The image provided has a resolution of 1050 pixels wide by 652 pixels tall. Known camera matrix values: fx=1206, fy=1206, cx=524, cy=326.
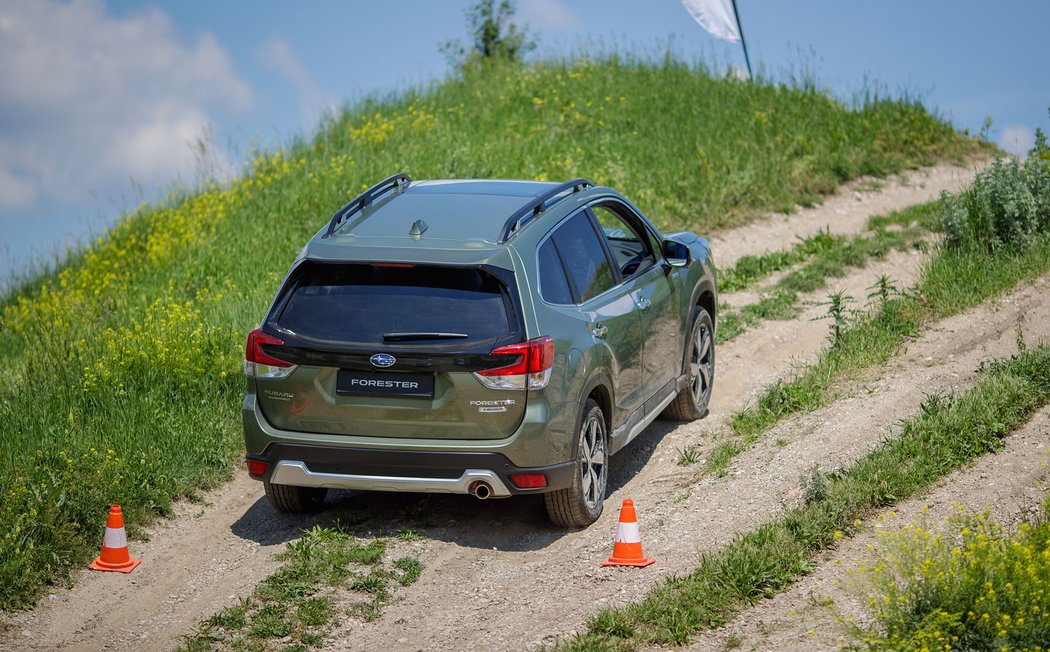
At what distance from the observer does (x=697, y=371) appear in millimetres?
9438

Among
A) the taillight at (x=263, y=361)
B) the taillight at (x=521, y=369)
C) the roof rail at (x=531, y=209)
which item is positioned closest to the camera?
the taillight at (x=521, y=369)

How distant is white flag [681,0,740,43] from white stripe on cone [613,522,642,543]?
14.8 m

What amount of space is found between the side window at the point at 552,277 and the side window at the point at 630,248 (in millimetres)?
871

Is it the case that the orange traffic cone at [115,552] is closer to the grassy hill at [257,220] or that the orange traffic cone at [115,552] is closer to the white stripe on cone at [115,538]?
the white stripe on cone at [115,538]

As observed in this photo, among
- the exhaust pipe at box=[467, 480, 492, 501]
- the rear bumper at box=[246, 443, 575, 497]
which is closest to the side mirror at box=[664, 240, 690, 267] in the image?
the rear bumper at box=[246, 443, 575, 497]

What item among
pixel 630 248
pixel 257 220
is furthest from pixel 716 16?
pixel 630 248

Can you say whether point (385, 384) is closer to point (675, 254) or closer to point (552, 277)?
point (552, 277)

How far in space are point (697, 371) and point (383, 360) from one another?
3590mm

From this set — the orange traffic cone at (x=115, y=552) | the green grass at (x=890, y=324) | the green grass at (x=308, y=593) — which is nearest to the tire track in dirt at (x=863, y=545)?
the green grass at (x=890, y=324)

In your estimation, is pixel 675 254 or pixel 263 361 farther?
pixel 675 254

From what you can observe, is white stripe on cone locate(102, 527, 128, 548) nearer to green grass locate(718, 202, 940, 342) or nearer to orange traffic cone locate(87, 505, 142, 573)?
orange traffic cone locate(87, 505, 142, 573)

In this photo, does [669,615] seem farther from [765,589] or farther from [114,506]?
[114,506]

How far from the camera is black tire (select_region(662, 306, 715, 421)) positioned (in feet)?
30.0

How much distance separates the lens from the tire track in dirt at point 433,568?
20.3ft
